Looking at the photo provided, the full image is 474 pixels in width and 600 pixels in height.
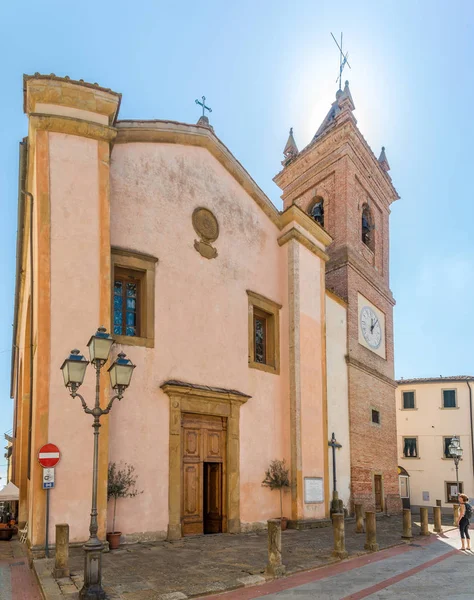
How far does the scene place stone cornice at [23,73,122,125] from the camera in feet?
38.2

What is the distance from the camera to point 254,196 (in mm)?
17234

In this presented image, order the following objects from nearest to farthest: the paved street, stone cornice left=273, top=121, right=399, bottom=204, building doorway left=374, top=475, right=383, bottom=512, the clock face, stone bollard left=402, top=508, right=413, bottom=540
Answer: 1. the paved street
2. stone bollard left=402, top=508, right=413, bottom=540
3. building doorway left=374, top=475, right=383, bottom=512
4. the clock face
5. stone cornice left=273, top=121, right=399, bottom=204

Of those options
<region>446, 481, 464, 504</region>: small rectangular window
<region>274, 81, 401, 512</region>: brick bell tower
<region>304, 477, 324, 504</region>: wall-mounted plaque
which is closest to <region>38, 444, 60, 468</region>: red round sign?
<region>304, 477, 324, 504</region>: wall-mounted plaque

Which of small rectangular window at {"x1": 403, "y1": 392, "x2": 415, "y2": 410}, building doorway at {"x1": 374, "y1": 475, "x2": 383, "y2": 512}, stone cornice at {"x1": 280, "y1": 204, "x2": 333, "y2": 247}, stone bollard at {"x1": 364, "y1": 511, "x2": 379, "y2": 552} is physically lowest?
building doorway at {"x1": 374, "y1": 475, "x2": 383, "y2": 512}

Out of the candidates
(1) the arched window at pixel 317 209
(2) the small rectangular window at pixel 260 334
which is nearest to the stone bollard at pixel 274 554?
(2) the small rectangular window at pixel 260 334

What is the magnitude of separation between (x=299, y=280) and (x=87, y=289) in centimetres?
804

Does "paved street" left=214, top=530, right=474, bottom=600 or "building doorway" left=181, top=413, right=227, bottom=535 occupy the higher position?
"building doorway" left=181, top=413, right=227, bottom=535

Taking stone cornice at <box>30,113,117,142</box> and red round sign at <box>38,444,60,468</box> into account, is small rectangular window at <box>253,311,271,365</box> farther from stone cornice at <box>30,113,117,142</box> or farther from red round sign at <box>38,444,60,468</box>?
red round sign at <box>38,444,60,468</box>

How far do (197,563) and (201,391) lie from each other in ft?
14.9

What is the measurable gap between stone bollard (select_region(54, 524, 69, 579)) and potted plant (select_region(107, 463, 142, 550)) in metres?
2.70

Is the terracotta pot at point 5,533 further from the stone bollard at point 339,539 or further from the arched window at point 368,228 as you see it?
→ the arched window at point 368,228

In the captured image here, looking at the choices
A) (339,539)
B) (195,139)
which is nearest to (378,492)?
(339,539)

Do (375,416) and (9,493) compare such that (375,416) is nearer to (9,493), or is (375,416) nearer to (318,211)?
(318,211)

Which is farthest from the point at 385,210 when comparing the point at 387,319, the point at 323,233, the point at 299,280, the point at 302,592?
the point at 302,592
